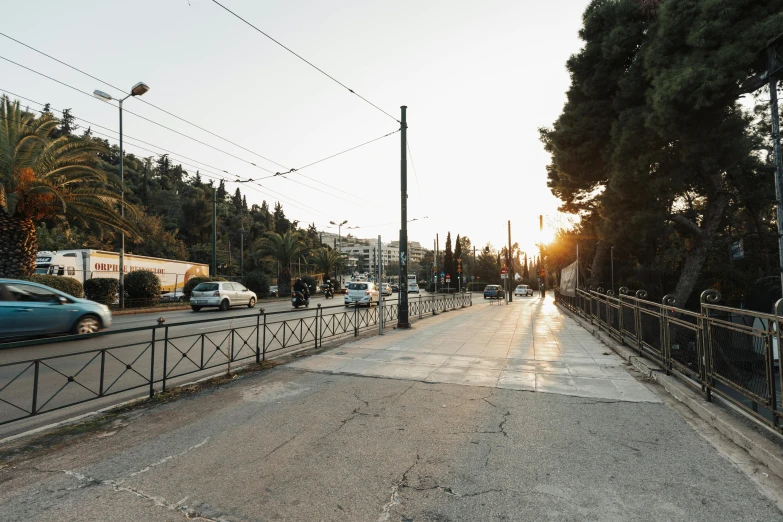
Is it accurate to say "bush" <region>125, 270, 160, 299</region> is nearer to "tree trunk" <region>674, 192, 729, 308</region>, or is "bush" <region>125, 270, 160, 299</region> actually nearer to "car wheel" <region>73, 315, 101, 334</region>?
"car wheel" <region>73, 315, 101, 334</region>

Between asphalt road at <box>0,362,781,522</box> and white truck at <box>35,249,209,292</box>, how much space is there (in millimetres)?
20479

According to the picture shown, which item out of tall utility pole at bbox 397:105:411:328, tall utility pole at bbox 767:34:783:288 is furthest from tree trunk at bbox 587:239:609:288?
tall utility pole at bbox 397:105:411:328

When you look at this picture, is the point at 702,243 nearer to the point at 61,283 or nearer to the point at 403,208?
the point at 403,208

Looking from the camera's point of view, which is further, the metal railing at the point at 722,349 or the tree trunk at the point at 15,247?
the tree trunk at the point at 15,247

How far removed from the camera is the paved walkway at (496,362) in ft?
20.7

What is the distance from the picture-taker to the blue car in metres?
9.19

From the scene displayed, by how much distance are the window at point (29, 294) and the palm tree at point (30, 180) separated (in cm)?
601

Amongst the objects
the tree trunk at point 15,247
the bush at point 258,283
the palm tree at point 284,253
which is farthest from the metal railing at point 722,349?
the palm tree at point 284,253

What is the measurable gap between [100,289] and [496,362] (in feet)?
67.4

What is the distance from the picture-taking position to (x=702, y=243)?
51.2 feet

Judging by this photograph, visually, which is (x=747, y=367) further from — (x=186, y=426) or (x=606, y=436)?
(x=186, y=426)

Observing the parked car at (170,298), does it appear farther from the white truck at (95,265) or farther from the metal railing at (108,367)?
the metal railing at (108,367)

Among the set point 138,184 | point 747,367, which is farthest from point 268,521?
point 138,184

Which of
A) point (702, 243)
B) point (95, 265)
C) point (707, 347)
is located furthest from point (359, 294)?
point (707, 347)
